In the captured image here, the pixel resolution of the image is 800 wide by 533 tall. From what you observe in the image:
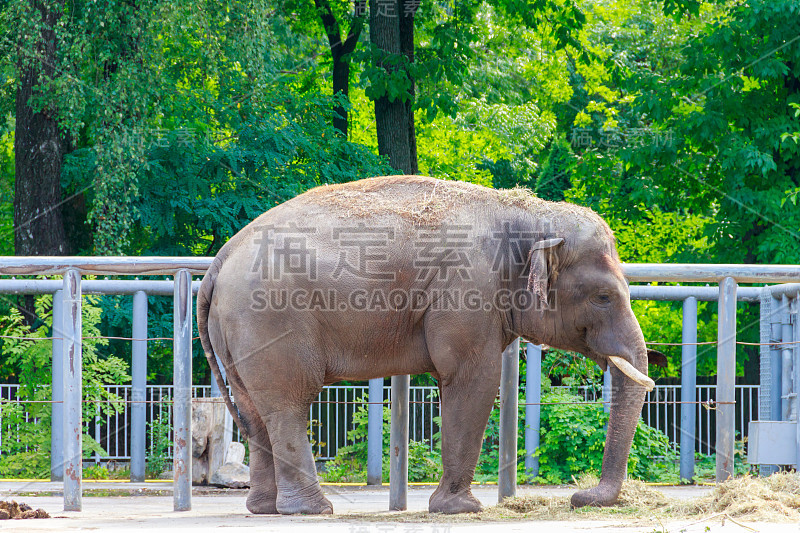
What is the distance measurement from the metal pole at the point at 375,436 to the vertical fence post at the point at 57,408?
3188 mm

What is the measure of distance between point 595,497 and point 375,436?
150 inches

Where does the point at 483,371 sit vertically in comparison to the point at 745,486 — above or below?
above

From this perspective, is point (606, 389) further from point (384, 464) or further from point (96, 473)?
point (96, 473)

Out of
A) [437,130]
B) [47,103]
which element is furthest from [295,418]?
[437,130]

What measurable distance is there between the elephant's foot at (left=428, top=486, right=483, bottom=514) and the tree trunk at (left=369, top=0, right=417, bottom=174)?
11.8 m

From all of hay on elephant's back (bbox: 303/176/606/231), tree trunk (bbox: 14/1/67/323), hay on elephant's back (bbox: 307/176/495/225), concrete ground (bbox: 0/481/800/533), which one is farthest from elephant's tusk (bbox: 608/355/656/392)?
tree trunk (bbox: 14/1/67/323)

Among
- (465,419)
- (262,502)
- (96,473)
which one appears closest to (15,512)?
(262,502)

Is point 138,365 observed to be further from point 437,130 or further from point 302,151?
point 437,130

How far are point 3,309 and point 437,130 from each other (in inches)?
460

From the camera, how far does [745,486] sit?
6352 mm

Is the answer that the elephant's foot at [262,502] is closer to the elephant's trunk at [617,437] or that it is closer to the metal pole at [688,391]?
the elephant's trunk at [617,437]

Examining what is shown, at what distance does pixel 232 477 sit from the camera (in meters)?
9.82

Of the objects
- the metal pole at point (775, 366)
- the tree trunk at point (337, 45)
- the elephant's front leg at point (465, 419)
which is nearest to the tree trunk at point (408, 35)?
the tree trunk at point (337, 45)

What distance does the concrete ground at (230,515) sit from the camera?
5.82m
